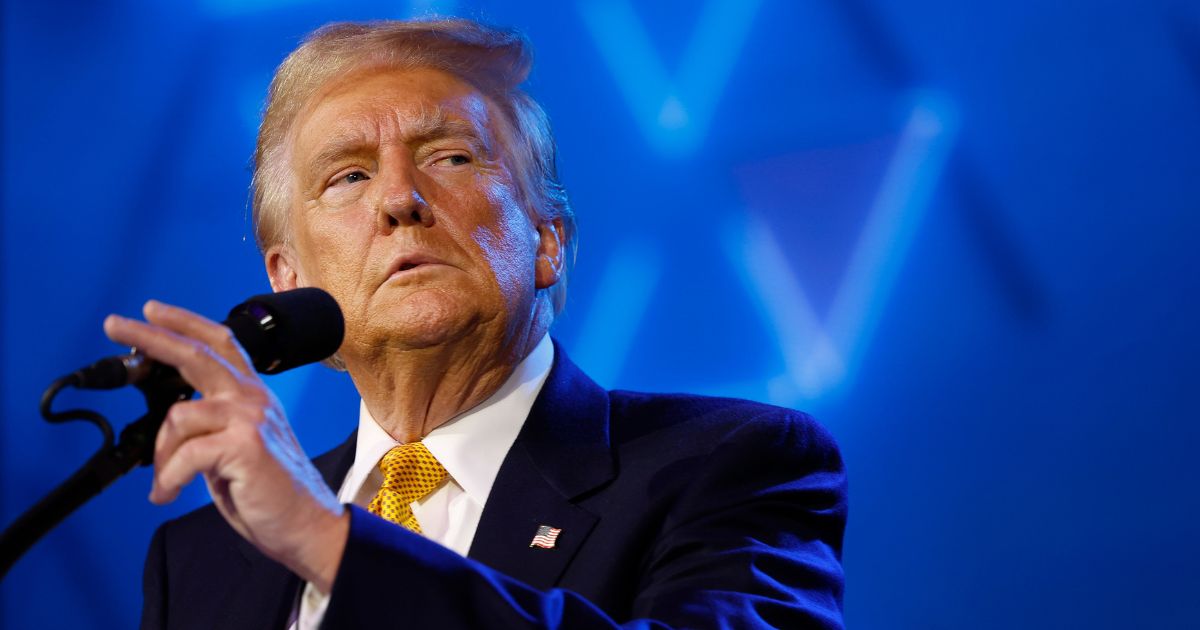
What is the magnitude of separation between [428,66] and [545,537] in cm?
87

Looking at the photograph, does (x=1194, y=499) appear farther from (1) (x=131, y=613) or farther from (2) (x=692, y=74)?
(1) (x=131, y=613)

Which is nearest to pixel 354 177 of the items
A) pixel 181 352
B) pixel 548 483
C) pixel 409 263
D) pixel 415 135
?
pixel 415 135

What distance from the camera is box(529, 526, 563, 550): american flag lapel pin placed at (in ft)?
5.69

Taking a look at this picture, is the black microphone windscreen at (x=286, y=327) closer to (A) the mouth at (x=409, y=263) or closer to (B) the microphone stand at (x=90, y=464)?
(B) the microphone stand at (x=90, y=464)

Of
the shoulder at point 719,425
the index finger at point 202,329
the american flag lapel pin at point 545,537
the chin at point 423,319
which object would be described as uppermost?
the chin at point 423,319

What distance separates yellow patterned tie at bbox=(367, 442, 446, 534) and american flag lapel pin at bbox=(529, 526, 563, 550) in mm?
240

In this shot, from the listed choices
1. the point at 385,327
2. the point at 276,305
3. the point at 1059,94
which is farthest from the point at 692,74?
the point at 276,305

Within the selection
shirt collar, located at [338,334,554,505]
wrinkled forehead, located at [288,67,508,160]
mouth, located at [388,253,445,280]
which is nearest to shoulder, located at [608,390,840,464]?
shirt collar, located at [338,334,554,505]

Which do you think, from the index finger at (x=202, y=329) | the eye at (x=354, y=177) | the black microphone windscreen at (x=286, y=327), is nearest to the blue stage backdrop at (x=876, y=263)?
the eye at (x=354, y=177)

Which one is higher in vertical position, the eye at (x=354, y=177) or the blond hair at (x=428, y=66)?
the blond hair at (x=428, y=66)

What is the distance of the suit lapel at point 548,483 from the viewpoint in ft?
5.66

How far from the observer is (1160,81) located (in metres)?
2.38

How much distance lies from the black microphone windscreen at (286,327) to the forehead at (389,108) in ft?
2.37

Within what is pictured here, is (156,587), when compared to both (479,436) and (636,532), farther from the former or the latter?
(636,532)
